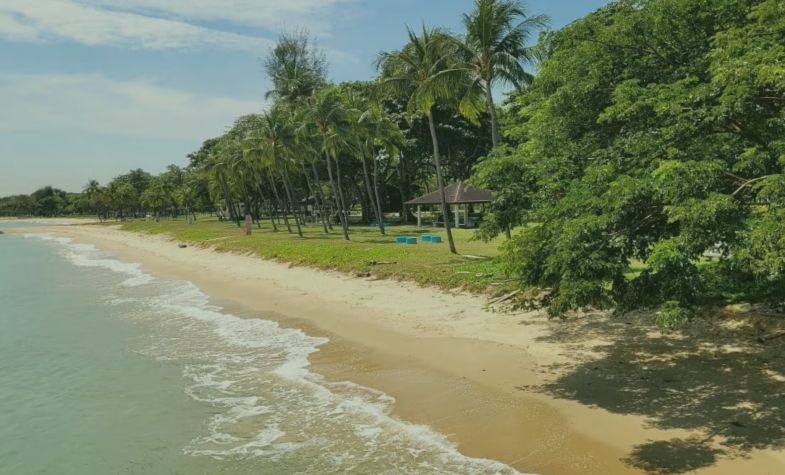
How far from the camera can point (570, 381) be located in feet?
30.0

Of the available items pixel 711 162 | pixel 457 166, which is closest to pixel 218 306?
pixel 711 162

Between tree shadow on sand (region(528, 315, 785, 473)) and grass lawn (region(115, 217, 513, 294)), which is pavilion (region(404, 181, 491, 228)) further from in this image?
tree shadow on sand (region(528, 315, 785, 473))

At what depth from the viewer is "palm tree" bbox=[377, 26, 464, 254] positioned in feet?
63.5

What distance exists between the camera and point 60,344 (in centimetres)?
1486

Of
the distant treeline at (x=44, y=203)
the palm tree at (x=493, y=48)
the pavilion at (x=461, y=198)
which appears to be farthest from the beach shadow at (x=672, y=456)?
the distant treeline at (x=44, y=203)

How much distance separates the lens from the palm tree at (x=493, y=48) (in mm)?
19188

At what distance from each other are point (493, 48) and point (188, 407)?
15188mm

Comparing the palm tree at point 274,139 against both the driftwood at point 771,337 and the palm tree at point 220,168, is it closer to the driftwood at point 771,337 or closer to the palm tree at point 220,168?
the palm tree at point 220,168

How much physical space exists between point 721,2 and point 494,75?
40.7 feet

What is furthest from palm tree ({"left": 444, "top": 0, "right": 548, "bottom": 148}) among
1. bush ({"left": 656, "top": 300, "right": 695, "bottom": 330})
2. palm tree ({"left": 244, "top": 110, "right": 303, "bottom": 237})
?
palm tree ({"left": 244, "top": 110, "right": 303, "bottom": 237})

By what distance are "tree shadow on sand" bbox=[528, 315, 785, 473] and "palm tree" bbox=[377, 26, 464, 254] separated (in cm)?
1031

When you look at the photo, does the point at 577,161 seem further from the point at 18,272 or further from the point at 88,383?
the point at 18,272

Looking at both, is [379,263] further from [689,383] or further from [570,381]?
[689,383]

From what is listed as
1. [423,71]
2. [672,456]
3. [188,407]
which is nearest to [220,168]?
[423,71]
